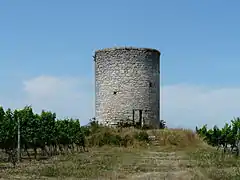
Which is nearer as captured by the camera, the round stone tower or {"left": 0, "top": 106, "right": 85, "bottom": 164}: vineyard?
{"left": 0, "top": 106, "right": 85, "bottom": 164}: vineyard

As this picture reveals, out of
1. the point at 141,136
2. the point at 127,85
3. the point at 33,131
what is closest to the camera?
the point at 33,131

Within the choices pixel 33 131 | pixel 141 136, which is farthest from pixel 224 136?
pixel 33 131

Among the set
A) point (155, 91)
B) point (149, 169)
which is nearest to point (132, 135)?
point (155, 91)

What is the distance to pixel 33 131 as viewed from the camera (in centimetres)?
2656

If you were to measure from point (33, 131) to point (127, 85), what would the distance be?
14.0m

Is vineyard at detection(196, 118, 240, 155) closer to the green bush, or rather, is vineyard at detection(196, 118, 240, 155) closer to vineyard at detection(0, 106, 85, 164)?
the green bush

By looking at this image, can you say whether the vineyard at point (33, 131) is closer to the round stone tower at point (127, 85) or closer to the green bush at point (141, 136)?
the green bush at point (141, 136)

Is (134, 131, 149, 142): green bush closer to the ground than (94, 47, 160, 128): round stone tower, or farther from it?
closer to the ground

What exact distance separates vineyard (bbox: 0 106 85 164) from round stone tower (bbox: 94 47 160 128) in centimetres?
511

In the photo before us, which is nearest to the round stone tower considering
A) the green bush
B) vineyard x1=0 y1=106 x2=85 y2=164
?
the green bush

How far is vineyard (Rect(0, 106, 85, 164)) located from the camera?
23.6 meters

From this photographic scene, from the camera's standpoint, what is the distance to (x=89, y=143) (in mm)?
36656

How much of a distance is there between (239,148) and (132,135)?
912cm

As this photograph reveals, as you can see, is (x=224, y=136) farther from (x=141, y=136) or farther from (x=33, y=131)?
(x=33, y=131)
